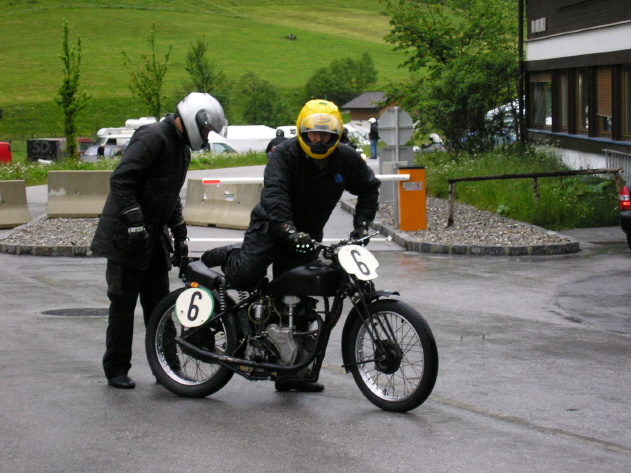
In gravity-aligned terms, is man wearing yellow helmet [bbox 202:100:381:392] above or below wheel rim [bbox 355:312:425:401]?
above

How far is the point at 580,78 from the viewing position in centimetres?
2444

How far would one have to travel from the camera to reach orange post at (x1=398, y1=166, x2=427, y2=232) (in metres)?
15.7

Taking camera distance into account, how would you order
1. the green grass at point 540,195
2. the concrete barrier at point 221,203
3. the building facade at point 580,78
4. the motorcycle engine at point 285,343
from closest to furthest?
the motorcycle engine at point 285,343, the green grass at point 540,195, the concrete barrier at point 221,203, the building facade at point 580,78

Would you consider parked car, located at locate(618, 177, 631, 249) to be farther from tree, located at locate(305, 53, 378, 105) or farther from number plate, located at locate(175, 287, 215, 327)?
tree, located at locate(305, 53, 378, 105)

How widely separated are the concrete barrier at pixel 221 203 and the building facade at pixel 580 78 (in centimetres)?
821

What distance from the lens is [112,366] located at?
22.0 ft

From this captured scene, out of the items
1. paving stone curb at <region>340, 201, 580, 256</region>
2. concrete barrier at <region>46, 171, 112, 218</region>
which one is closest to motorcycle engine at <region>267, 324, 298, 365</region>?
paving stone curb at <region>340, 201, 580, 256</region>

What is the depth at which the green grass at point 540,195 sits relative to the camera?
54.2 ft

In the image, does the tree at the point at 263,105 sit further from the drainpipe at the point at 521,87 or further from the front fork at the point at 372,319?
the front fork at the point at 372,319

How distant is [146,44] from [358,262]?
108 meters

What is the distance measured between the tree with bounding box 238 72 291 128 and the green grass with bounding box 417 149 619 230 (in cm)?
6965

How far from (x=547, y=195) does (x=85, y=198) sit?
793 centimetres

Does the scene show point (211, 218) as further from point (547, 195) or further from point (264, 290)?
point (264, 290)

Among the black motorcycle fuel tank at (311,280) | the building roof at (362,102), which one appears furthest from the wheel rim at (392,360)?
the building roof at (362,102)
